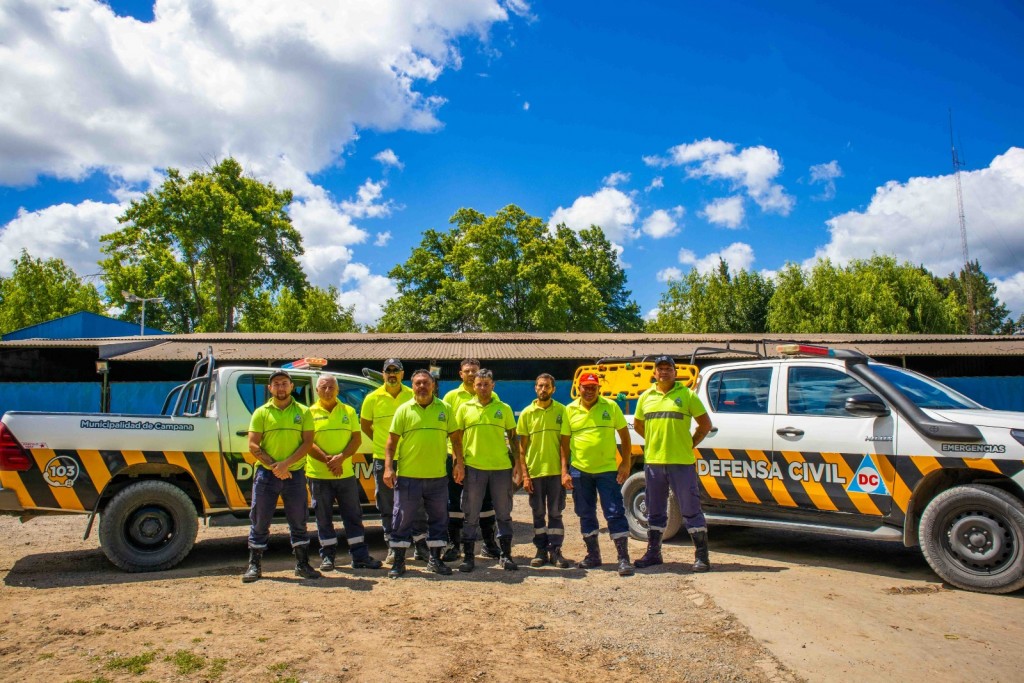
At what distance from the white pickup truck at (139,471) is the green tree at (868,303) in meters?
39.3

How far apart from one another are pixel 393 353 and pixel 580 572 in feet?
42.3

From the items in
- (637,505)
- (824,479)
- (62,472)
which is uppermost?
(62,472)

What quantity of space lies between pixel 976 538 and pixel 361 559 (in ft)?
16.6

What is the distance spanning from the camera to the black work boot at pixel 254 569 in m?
5.75

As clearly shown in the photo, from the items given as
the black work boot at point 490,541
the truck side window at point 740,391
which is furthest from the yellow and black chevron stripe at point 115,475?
the truck side window at point 740,391

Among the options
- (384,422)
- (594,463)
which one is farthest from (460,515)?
(594,463)

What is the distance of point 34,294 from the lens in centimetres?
4084

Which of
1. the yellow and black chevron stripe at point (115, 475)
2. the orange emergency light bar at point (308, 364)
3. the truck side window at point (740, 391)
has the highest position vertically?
the orange emergency light bar at point (308, 364)

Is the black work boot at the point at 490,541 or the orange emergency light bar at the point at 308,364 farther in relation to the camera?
the orange emergency light bar at the point at 308,364

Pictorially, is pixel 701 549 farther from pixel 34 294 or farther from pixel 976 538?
pixel 34 294

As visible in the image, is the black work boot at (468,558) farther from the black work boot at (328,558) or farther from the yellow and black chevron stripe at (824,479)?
the yellow and black chevron stripe at (824,479)

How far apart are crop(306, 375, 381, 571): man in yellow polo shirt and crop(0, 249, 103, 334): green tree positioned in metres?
41.2

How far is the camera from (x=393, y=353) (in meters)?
18.3

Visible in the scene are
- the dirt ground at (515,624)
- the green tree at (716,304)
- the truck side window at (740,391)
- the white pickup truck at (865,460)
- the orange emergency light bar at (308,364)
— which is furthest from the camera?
the green tree at (716,304)
